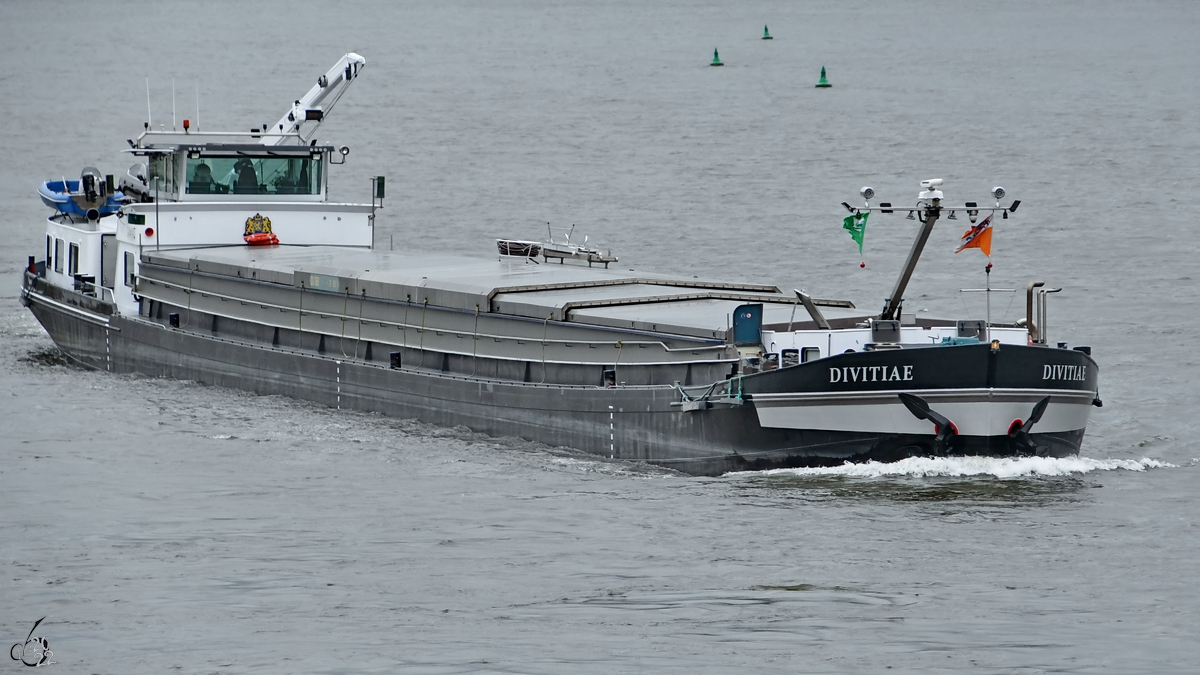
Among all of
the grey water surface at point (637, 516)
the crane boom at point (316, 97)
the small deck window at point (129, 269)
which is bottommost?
the grey water surface at point (637, 516)

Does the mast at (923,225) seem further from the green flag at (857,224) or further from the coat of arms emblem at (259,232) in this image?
the coat of arms emblem at (259,232)

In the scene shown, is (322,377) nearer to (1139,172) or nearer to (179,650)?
(179,650)

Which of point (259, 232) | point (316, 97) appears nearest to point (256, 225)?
point (259, 232)

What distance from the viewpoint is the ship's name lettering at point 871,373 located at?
76.0 ft

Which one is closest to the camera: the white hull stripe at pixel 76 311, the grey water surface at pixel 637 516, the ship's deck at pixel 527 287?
the grey water surface at pixel 637 516

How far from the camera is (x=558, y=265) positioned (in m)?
34.2

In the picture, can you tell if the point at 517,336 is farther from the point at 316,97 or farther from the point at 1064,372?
the point at 316,97

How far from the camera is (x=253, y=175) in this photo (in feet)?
126

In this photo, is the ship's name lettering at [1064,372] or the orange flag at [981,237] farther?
the ship's name lettering at [1064,372]

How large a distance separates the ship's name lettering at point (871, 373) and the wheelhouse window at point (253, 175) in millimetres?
18148

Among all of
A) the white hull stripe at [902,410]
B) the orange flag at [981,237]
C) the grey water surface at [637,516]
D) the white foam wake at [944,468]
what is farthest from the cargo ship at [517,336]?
the grey water surface at [637,516]

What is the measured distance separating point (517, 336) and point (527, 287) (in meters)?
1.38

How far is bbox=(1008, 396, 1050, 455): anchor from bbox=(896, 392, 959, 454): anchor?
0.83 meters

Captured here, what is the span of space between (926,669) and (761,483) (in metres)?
7.43
